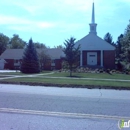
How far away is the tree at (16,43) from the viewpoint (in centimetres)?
9338

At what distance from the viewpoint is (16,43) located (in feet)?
311

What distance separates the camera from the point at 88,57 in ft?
162

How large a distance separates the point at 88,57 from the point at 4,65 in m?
21.0

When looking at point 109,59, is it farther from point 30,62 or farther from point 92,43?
point 30,62

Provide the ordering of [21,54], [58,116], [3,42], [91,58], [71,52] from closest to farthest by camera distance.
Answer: [58,116]
[71,52]
[91,58]
[21,54]
[3,42]

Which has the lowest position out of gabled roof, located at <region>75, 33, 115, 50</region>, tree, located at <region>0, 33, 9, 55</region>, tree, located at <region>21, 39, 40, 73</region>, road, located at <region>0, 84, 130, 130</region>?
road, located at <region>0, 84, 130, 130</region>

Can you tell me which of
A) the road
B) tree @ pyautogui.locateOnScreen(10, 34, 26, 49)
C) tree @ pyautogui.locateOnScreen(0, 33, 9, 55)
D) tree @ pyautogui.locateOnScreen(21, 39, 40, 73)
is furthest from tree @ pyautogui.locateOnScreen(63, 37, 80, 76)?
tree @ pyautogui.locateOnScreen(10, 34, 26, 49)

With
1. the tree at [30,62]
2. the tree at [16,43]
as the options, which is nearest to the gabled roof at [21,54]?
the tree at [30,62]

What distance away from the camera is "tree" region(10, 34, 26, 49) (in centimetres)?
9338

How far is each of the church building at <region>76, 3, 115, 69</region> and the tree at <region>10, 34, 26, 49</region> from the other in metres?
48.5

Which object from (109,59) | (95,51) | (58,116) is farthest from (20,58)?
(58,116)

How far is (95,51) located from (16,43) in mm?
51332

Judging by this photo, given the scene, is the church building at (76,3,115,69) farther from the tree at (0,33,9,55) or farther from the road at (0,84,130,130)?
the tree at (0,33,9,55)

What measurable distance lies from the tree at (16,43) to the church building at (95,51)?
48520 mm
